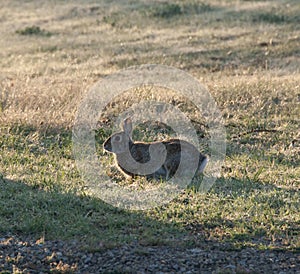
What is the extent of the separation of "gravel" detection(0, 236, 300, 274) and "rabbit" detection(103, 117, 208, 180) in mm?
1846

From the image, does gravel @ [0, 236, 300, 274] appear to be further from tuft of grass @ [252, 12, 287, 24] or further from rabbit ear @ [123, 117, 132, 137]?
tuft of grass @ [252, 12, 287, 24]

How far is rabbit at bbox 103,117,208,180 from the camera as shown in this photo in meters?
7.91

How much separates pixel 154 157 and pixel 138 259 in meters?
2.20

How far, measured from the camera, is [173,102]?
10.9 m

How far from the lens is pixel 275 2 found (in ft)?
66.5

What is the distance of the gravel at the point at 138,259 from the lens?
5.75 meters

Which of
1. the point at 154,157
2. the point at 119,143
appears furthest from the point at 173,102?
the point at 154,157

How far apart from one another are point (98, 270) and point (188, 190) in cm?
197

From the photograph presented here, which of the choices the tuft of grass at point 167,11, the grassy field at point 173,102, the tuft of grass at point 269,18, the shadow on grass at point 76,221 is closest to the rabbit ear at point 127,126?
the grassy field at point 173,102

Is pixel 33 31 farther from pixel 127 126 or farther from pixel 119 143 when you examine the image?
pixel 119 143

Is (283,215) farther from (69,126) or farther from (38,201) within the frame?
(69,126)

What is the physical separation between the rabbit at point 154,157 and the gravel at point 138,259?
1846 millimetres

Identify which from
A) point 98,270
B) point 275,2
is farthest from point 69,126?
point 275,2

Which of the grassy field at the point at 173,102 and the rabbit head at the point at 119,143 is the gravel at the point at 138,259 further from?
the rabbit head at the point at 119,143
